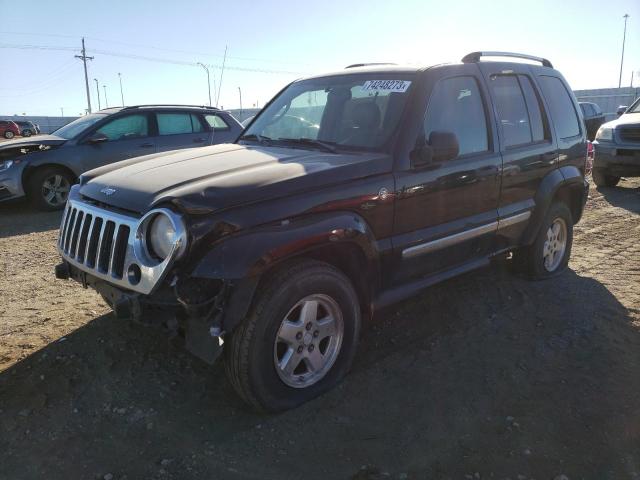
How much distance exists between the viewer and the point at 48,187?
8180 mm

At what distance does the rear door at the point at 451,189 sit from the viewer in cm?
338

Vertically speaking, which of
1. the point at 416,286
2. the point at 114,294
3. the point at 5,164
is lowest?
the point at 416,286

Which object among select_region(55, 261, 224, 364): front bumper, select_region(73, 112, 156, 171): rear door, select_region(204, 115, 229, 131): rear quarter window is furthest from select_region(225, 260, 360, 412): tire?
select_region(204, 115, 229, 131): rear quarter window

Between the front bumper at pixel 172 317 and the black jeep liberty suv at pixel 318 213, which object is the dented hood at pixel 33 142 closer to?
the black jeep liberty suv at pixel 318 213

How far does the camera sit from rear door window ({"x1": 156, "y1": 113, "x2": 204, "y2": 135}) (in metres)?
8.83

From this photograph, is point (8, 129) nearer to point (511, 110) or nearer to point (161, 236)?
point (511, 110)

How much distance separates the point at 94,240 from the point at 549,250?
4.13 m

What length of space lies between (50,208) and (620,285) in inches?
317

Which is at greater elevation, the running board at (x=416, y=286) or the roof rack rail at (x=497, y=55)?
the roof rack rail at (x=497, y=55)

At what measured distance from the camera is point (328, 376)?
3133 millimetres

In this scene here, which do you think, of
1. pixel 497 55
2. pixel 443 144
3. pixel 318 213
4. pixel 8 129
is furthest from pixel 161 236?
pixel 8 129

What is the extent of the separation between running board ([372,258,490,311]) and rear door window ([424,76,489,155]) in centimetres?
88

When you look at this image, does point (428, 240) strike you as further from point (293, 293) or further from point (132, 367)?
point (132, 367)

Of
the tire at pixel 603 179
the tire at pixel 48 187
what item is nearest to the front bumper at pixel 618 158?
the tire at pixel 603 179
